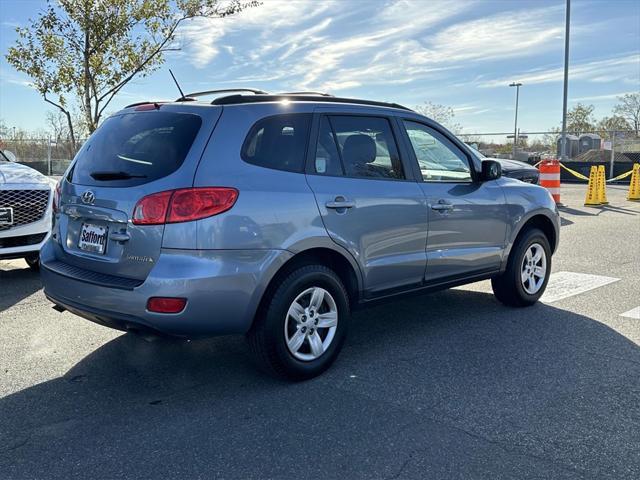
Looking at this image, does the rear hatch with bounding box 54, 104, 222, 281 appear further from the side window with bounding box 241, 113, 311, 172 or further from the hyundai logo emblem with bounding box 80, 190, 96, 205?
the side window with bounding box 241, 113, 311, 172

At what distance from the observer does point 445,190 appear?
4.97m

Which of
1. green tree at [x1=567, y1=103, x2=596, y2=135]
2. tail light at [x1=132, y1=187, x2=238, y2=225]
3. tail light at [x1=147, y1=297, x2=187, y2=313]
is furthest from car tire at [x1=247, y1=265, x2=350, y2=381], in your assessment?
green tree at [x1=567, y1=103, x2=596, y2=135]

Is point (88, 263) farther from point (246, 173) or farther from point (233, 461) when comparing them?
point (233, 461)

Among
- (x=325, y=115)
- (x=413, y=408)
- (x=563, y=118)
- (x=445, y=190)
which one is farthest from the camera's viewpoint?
(x=563, y=118)

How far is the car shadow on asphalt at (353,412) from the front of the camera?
301 cm

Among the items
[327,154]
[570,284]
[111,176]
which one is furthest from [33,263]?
[570,284]

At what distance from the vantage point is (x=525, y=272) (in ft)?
19.2

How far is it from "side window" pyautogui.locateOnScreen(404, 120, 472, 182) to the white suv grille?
4.42 m

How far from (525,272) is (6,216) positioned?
5412mm

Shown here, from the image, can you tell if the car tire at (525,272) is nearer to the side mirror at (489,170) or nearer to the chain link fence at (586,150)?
the side mirror at (489,170)

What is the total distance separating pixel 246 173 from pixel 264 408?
1.40m

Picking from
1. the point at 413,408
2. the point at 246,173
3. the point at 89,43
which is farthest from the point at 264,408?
the point at 89,43

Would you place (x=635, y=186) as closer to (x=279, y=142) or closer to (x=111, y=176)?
(x=279, y=142)

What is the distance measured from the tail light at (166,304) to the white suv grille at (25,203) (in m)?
4.00
